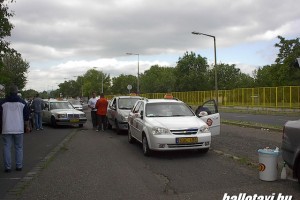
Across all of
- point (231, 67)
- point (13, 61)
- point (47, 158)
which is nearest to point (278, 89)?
point (13, 61)

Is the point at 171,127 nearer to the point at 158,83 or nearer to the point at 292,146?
the point at 292,146

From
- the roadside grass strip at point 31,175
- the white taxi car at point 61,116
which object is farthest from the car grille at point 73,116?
the roadside grass strip at point 31,175

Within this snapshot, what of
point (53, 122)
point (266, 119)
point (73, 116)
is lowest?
point (266, 119)

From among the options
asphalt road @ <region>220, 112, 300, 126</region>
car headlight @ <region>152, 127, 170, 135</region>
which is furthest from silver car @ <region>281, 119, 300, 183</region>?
asphalt road @ <region>220, 112, 300, 126</region>

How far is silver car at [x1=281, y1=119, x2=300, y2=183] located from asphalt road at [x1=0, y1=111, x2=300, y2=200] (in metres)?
0.39

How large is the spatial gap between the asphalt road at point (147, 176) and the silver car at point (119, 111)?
4.16 m

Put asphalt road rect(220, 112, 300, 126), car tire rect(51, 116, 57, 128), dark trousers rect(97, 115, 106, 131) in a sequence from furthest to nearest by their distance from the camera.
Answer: asphalt road rect(220, 112, 300, 126), car tire rect(51, 116, 57, 128), dark trousers rect(97, 115, 106, 131)

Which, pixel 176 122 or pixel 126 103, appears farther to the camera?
pixel 126 103

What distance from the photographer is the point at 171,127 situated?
10.3 m

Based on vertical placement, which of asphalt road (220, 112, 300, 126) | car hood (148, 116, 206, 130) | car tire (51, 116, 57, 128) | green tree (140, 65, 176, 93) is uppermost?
green tree (140, 65, 176, 93)

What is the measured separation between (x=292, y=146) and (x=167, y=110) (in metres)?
5.45

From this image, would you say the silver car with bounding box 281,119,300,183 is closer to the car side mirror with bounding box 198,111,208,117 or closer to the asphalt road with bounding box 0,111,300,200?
the asphalt road with bounding box 0,111,300,200

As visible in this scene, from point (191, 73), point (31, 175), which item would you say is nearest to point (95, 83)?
point (191, 73)

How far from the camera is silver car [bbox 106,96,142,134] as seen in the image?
54.6 feet
